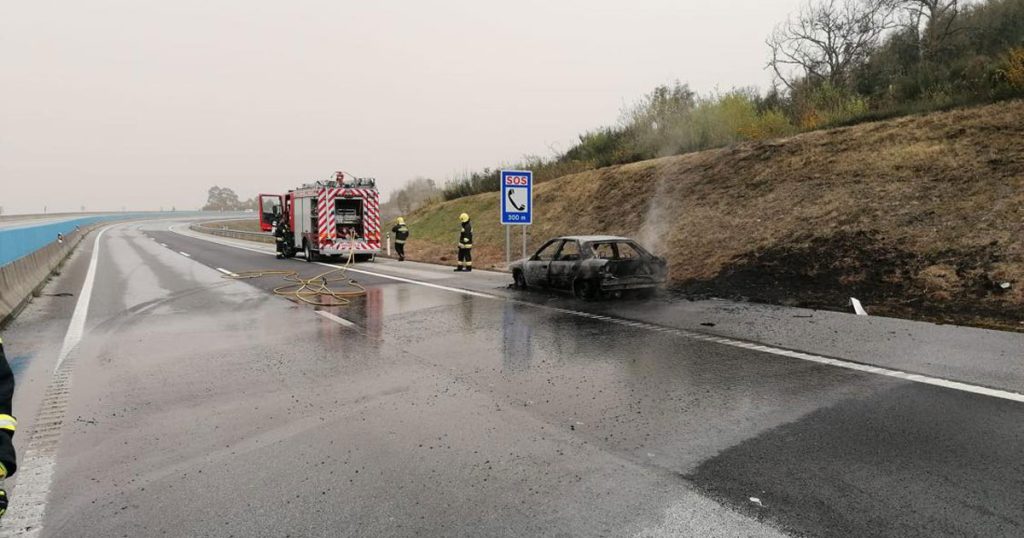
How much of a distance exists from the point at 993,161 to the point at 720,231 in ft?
17.3

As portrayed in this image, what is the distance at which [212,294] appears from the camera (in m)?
12.3

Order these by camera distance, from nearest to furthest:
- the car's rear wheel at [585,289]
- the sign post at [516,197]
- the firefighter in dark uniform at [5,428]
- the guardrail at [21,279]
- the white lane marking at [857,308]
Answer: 1. the firefighter in dark uniform at [5,428]
2. the white lane marking at [857,308]
3. the guardrail at [21,279]
4. the car's rear wheel at [585,289]
5. the sign post at [516,197]

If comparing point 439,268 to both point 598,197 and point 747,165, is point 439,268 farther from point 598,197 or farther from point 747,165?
point 747,165

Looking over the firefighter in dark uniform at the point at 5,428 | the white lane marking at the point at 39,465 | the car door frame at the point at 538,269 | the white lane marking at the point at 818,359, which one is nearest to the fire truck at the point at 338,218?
the car door frame at the point at 538,269

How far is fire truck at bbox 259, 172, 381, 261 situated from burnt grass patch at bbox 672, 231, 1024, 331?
1314 cm

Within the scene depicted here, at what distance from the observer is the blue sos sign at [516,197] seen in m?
17.0

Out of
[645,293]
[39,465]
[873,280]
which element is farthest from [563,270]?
[39,465]

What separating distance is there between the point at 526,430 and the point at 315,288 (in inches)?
395

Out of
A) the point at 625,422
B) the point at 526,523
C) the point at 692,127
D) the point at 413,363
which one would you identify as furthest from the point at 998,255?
the point at 692,127

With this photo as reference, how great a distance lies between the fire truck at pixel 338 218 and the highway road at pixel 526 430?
1290 cm

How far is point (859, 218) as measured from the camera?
469 inches

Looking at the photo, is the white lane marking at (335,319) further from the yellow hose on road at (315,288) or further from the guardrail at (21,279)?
the guardrail at (21,279)

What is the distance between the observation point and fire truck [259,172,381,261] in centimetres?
2120

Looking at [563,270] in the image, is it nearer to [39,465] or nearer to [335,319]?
[335,319]
